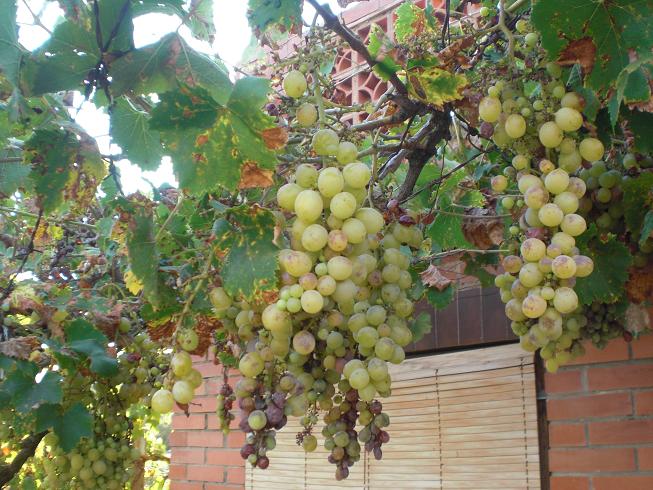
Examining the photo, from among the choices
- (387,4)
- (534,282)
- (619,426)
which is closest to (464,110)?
(534,282)

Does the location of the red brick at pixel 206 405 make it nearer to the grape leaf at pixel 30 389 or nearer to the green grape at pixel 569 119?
the grape leaf at pixel 30 389

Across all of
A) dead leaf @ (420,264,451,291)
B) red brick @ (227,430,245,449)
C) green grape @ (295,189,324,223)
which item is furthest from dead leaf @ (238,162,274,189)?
red brick @ (227,430,245,449)

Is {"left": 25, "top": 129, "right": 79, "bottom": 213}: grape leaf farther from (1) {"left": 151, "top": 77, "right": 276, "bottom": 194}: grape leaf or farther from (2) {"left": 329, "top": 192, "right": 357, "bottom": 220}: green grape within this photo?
(2) {"left": 329, "top": 192, "right": 357, "bottom": 220}: green grape

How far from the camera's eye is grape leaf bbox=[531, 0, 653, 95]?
1209mm

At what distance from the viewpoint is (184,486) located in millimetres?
3658

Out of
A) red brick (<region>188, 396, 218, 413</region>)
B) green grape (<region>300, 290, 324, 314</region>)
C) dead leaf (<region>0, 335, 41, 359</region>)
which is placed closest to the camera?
green grape (<region>300, 290, 324, 314</region>)

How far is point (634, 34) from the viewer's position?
1.21m

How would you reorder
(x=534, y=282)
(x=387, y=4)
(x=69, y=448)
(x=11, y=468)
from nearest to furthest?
(x=534, y=282)
(x=69, y=448)
(x=11, y=468)
(x=387, y=4)

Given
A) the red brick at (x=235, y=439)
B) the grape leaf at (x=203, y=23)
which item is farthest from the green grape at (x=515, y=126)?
the red brick at (x=235, y=439)

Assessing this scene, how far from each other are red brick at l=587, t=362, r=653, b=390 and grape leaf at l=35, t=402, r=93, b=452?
5.06ft

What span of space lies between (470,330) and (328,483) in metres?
0.88

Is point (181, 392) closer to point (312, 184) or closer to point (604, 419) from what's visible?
point (312, 184)

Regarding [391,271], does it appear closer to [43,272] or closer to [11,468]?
[11,468]

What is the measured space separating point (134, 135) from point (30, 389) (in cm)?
73
